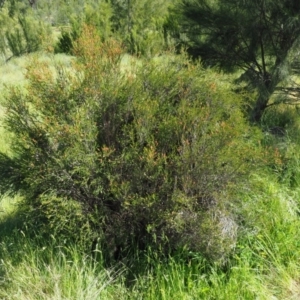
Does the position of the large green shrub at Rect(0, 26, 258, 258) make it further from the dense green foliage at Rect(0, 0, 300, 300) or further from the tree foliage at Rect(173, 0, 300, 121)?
the tree foliage at Rect(173, 0, 300, 121)

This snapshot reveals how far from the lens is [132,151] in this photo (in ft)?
8.00

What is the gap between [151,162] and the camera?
231 centimetres

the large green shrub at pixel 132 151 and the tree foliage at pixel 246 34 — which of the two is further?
the tree foliage at pixel 246 34

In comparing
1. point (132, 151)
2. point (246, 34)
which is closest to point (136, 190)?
point (132, 151)

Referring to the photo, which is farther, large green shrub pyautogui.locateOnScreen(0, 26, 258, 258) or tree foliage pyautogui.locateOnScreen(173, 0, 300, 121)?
tree foliage pyautogui.locateOnScreen(173, 0, 300, 121)

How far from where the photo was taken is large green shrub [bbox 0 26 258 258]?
2.37 meters

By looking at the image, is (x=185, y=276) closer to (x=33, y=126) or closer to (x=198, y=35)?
(x=33, y=126)

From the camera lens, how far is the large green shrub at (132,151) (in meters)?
2.37

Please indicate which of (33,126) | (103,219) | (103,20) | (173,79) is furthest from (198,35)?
(103,20)

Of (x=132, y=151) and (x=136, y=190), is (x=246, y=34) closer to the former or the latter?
(x=132, y=151)

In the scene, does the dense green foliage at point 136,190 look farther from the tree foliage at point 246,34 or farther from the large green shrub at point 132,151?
the tree foliage at point 246,34

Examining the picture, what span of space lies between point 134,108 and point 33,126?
0.85 metres

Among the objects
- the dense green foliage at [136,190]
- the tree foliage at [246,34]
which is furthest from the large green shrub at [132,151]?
the tree foliage at [246,34]

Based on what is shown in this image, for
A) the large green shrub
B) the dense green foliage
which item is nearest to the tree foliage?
the dense green foliage
